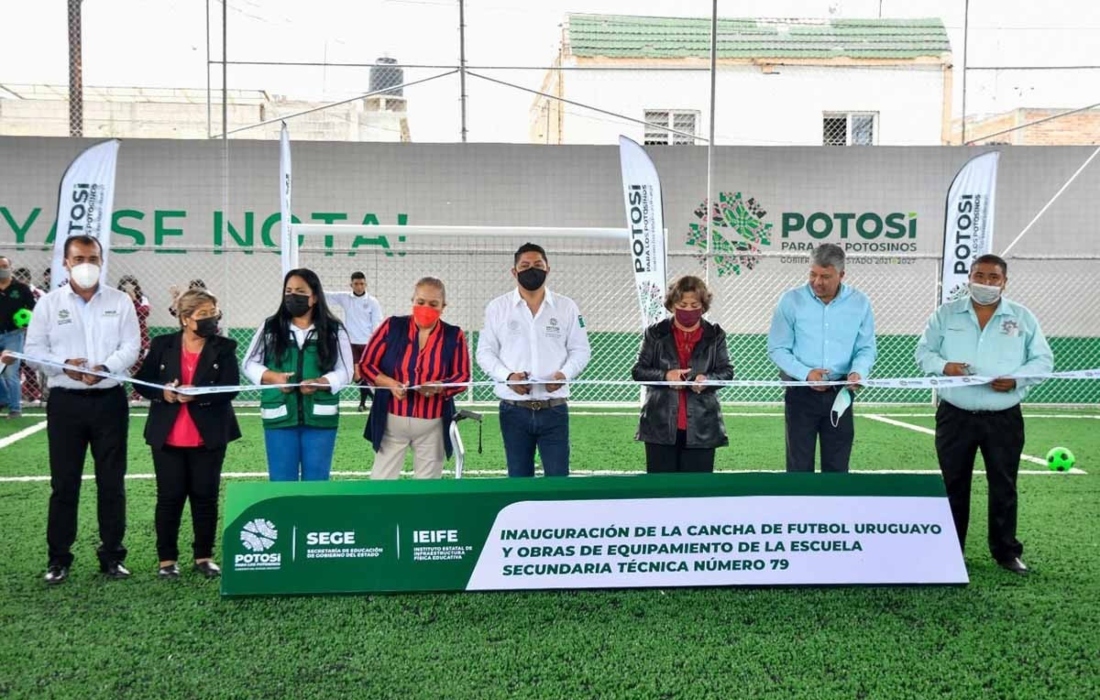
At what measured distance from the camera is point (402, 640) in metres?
4.16

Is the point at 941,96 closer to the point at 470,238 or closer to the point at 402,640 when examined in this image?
the point at 470,238

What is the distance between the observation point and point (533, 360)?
5.45 metres

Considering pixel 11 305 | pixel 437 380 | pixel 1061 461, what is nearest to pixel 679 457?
pixel 437 380

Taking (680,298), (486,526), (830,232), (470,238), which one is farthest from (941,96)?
(486,526)

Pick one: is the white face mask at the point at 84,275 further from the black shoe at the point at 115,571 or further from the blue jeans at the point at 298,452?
the black shoe at the point at 115,571

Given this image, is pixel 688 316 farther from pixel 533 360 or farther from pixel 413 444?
pixel 413 444

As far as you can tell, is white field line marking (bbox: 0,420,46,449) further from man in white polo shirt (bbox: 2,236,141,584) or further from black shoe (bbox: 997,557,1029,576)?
black shoe (bbox: 997,557,1029,576)

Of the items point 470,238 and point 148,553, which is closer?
point 148,553

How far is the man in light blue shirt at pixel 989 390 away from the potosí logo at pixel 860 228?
9132mm

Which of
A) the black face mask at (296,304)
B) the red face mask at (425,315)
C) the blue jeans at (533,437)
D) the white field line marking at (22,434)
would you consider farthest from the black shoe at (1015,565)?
the white field line marking at (22,434)

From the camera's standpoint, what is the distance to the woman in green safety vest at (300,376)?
5.15 m

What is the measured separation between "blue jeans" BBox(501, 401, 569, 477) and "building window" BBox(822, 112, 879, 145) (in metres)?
12.8

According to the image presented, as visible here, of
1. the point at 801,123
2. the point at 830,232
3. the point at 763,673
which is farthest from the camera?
the point at 801,123

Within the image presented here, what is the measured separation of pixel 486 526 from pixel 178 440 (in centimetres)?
172
